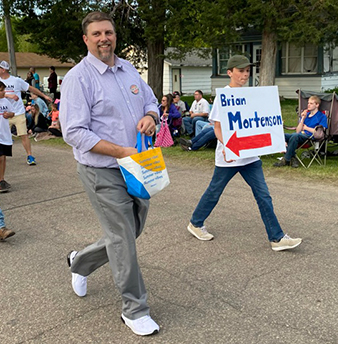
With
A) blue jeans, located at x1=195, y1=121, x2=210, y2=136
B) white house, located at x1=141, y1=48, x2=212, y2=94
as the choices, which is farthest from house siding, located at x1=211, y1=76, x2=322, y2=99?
white house, located at x1=141, y1=48, x2=212, y2=94

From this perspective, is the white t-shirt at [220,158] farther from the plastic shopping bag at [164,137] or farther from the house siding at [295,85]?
the house siding at [295,85]

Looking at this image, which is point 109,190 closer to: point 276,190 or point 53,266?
point 53,266

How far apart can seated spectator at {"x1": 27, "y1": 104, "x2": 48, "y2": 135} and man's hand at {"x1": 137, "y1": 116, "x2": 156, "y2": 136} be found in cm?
1284

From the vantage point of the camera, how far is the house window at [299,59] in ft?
82.6

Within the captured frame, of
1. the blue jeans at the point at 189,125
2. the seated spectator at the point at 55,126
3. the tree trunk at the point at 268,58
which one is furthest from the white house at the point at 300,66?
the blue jeans at the point at 189,125

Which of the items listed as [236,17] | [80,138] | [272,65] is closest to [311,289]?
[80,138]

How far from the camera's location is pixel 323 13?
16469mm

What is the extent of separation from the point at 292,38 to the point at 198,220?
14.4 metres

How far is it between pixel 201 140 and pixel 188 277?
688cm

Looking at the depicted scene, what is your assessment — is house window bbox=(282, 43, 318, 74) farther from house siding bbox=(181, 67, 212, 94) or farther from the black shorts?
the black shorts

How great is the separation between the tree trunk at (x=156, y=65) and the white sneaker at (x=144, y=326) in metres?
17.0

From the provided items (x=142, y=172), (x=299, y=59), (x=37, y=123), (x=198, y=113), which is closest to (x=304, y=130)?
(x=198, y=113)

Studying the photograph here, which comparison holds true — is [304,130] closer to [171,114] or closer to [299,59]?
[171,114]

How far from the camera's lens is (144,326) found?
330 cm
